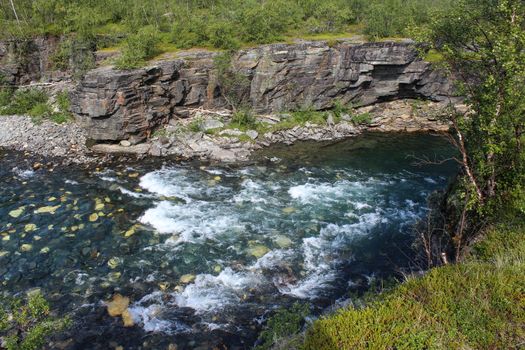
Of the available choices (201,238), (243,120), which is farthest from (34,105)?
(201,238)

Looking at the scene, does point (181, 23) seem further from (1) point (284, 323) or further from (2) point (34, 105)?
(1) point (284, 323)

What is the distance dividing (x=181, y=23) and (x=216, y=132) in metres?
12.5

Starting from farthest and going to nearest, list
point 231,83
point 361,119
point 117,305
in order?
1. point 361,119
2. point 231,83
3. point 117,305

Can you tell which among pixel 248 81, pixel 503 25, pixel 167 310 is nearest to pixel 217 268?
pixel 167 310

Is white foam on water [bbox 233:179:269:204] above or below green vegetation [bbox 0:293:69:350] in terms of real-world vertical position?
below

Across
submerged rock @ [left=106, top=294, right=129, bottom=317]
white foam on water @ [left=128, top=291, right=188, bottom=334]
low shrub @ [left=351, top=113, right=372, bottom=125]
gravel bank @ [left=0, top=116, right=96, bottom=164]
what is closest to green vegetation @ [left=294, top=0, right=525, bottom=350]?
white foam on water @ [left=128, top=291, right=188, bottom=334]

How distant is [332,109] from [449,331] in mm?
24807

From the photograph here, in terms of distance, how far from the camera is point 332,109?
2914 cm

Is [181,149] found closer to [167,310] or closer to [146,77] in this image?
[146,77]

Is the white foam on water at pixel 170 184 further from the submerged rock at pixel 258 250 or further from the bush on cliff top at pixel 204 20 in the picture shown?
the bush on cliff top at pixel 204 20

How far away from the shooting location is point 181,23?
3058 centimetres

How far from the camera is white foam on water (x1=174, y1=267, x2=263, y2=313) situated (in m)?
10.6

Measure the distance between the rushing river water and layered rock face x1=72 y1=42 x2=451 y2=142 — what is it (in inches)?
180

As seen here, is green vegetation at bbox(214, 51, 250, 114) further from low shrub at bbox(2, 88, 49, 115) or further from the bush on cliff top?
low shrub at bbox(2, 88, 49, 115)
